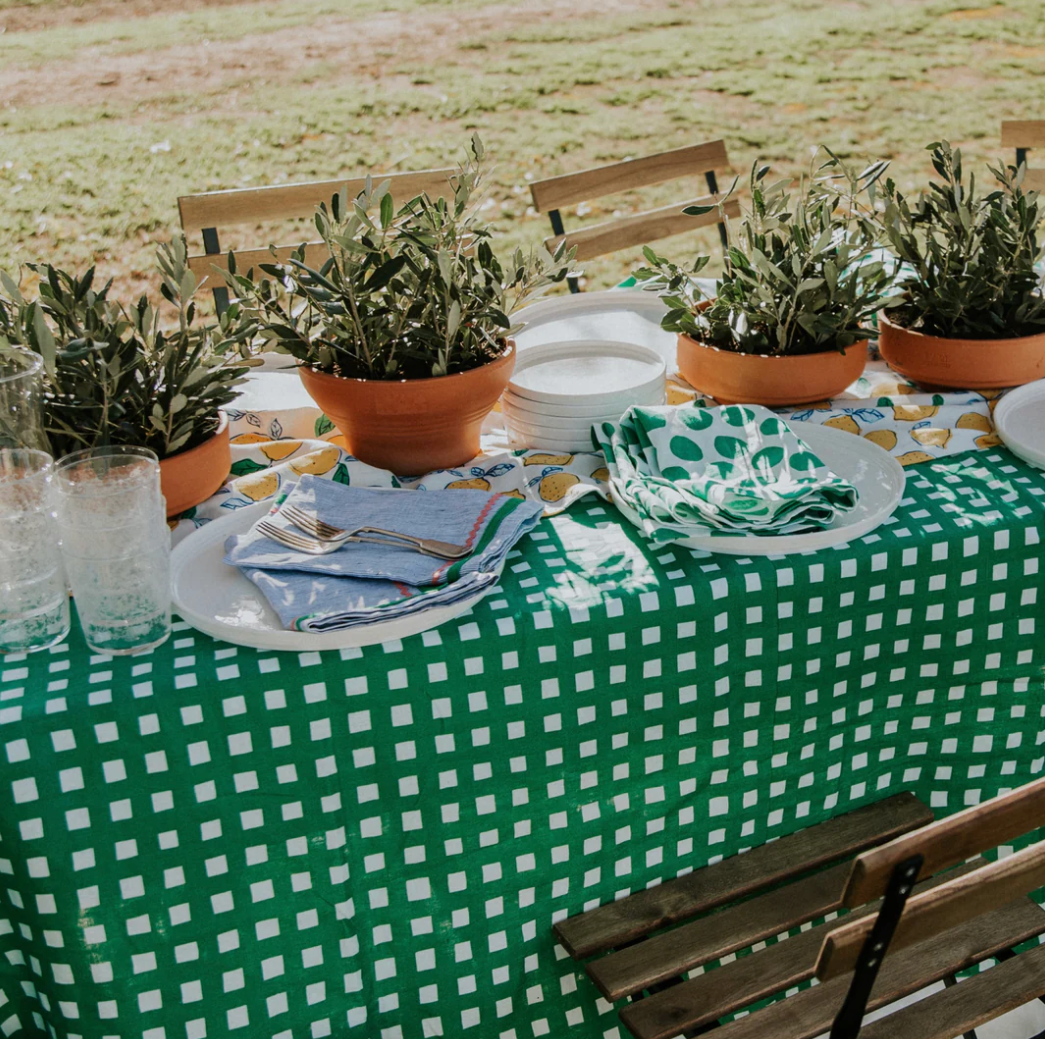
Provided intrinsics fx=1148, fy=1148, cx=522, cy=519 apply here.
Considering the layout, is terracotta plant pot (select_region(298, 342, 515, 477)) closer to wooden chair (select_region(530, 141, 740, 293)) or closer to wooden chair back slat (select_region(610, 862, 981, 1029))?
wooden chair back slat (select_region(610, 862, 981, 1029))

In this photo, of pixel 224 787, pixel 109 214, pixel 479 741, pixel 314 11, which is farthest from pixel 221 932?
pixel 314 11

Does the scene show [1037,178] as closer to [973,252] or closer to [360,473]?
[973,252]

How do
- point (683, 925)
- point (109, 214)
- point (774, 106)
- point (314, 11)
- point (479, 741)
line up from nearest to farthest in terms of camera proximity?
point (479, 741) < point (683, 925) < point (109, 214) < point (774, 106) < point (314, 11)

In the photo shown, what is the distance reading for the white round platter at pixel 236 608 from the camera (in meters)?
1.11

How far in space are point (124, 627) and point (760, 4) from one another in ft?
25.9

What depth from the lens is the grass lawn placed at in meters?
5.23

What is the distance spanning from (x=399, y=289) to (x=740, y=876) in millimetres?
818

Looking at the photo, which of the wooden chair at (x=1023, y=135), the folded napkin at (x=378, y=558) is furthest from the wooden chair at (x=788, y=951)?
the wooden chair at (x=1023, y=135)

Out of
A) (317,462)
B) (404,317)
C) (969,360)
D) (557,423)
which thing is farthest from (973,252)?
(317,462)

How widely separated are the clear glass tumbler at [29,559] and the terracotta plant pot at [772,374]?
0.88 m

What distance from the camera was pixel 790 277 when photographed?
4.97 feet

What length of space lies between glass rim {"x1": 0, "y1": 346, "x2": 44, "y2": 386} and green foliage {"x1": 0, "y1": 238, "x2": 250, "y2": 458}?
2cm

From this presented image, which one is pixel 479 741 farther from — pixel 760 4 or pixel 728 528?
pixel 760 4

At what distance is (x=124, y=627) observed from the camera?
3.60ft
